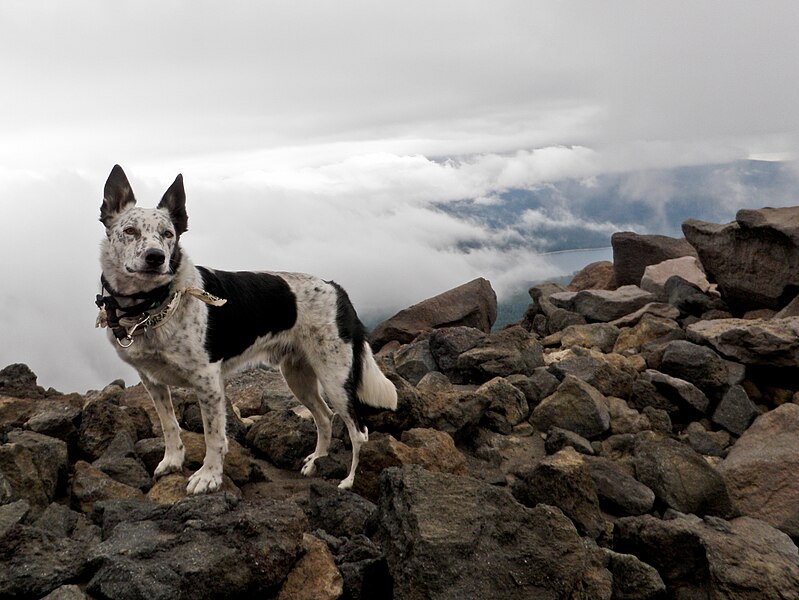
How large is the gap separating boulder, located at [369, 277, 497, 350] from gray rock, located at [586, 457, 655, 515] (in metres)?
9.27

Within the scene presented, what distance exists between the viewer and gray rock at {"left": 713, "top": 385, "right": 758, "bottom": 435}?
8453 mm

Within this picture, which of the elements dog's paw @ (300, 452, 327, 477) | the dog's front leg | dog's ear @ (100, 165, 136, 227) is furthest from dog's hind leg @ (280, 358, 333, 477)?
dog's ear @ (100, 165, 136, 227)

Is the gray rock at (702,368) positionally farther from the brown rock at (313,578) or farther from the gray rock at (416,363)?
the brown rock at (313,578)

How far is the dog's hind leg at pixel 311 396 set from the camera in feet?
23.3

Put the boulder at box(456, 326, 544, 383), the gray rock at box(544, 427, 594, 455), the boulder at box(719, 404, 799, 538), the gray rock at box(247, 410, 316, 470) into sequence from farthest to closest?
the boulder at box(456, 326, 544, 383)
the gray rock at box(544, 427, 594, 455)
the gray rock at box(247, 410, 316, 470)
the boulder at box(719, 404, 799, 538)

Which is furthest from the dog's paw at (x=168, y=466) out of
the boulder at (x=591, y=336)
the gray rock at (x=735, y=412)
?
the boulder at (x=591, y=336)

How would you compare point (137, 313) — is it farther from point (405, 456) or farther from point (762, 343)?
point (762, 343)

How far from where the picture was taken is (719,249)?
12.4m

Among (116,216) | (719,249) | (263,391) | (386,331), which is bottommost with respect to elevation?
(386,331)

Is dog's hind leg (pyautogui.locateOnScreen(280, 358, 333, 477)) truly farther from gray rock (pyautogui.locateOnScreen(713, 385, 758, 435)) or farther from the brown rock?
gray rock (pyautogui.locateOnScreen(713, 385, 758, 435))

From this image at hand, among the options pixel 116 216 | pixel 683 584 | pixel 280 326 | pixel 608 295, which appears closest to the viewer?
pixel 683 584

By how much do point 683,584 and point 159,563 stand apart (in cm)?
371

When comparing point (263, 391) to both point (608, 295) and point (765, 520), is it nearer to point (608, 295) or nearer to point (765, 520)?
point (765, 520)

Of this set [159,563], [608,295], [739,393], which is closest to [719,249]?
[608,295]
